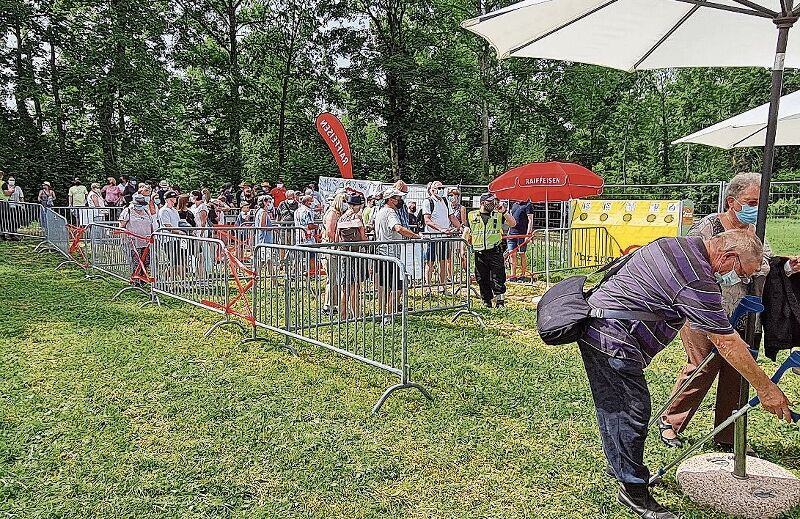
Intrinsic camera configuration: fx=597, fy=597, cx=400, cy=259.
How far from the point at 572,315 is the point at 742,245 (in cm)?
92

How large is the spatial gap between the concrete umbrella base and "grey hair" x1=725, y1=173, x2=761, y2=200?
1.85 meters

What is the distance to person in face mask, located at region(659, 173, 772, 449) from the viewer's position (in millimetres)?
4016

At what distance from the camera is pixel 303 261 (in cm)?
696

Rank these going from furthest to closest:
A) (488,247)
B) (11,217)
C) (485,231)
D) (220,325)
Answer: (11,217), (488,247), (485,231), (220,325)

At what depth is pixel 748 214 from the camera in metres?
3.98

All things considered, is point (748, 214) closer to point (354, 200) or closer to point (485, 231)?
point (485, 231)

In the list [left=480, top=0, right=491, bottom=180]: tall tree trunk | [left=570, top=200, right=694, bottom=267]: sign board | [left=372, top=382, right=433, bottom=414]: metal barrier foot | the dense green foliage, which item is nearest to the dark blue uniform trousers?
[left=372, top=382, right=433, bottom=414]: metal barrier foot

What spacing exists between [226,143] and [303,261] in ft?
86.0

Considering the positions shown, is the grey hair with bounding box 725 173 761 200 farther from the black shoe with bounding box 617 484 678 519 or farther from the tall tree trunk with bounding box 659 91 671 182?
the tall tree trunk with bounding box 659 91 671 182

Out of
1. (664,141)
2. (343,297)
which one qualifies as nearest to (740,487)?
(343,297)

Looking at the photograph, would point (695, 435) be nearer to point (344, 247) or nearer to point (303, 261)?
point (303, 261)

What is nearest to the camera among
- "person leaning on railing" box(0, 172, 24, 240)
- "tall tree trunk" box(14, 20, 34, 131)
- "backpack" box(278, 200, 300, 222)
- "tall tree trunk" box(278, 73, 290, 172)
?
"backpack" box(278, 200, 300, 222)

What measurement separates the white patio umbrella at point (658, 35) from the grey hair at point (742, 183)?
393 millimetres

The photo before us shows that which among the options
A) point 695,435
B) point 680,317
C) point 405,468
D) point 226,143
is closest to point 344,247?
point 405,468
